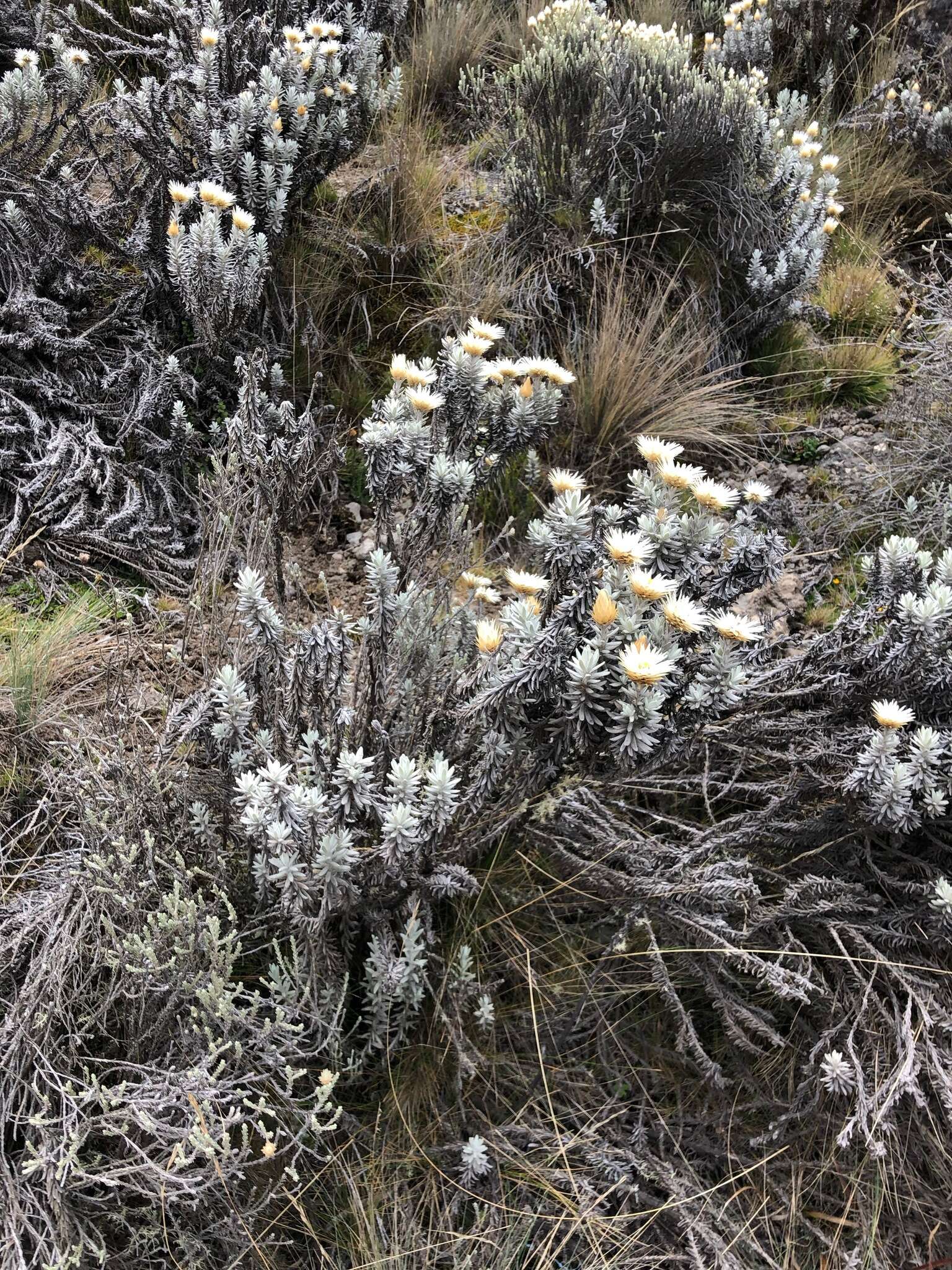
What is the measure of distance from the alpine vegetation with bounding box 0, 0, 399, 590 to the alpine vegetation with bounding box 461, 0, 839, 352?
658 millimetres

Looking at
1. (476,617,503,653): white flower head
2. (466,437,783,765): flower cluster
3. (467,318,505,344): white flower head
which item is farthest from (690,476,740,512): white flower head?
(467,318,505,344): white flower head

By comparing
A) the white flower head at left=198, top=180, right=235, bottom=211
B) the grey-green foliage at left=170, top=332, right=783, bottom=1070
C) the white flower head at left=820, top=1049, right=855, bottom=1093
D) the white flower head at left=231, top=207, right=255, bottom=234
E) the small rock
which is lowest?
the white flower head at left=820, top=1049, right=855, bottom=1093

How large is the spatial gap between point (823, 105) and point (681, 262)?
177 cm

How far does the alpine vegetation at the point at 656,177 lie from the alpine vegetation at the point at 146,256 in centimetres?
66

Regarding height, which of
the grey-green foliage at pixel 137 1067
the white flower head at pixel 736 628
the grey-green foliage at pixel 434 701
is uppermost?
the white flower head at pixel 736 628

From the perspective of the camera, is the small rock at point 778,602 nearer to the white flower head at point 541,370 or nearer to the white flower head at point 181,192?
the white flower head at point 541,370

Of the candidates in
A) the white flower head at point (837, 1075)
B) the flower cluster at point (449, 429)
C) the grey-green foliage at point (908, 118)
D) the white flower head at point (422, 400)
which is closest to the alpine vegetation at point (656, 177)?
the grey-green foliage at point (908, 118)

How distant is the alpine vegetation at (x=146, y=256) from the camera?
2705mm

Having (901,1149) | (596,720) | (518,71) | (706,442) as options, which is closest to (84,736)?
(596,720)

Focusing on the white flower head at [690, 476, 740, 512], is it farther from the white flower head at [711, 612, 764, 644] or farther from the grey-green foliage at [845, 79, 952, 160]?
the grey-green foliage at [845, 79, 952, 160]

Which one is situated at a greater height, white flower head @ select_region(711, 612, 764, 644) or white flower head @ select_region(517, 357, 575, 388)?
white flower head @ select_region(517, 357, 575, 388)

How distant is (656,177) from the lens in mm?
3471

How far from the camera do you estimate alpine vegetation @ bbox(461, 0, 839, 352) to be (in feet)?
11.2

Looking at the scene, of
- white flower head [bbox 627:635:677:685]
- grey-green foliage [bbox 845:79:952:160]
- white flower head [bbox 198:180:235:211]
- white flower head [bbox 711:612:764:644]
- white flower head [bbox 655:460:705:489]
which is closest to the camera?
white flower head [bbox 627:635:677:685]
